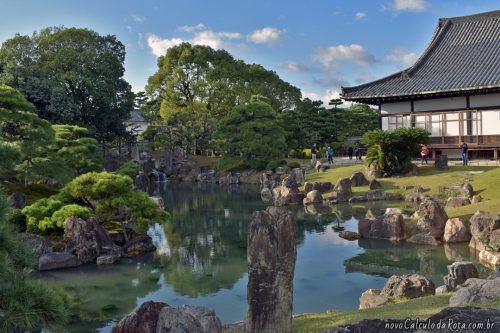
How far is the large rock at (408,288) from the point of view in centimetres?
986

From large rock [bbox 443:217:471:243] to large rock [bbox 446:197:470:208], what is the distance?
519 centimetres

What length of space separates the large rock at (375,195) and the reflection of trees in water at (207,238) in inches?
219

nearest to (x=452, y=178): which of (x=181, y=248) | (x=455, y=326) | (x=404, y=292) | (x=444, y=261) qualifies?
(x=444, y=261)

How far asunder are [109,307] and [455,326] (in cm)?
822

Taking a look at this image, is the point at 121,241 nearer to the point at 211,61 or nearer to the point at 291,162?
the point at 291,162

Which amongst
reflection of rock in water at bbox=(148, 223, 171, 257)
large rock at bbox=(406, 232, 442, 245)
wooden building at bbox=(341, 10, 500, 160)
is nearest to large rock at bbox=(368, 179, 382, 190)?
wooden building at bbox=(341, 10, 500, 160)

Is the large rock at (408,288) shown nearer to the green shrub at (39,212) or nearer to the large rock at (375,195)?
the green shrub at (39,212)

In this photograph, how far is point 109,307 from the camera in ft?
35.9

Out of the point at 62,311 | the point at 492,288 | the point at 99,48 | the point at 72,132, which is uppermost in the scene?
the point at 99,48

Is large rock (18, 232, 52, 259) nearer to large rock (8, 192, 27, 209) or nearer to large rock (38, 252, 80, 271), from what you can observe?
large rock (38, 252, 80, 271)

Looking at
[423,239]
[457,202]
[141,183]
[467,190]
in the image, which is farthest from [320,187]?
[141,183]

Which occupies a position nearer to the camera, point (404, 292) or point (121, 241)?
point (404, 292)

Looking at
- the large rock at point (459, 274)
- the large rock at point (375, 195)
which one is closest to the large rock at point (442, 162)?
the large rock at point (375, 195)

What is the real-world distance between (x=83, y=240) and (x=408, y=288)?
9.60 meters
